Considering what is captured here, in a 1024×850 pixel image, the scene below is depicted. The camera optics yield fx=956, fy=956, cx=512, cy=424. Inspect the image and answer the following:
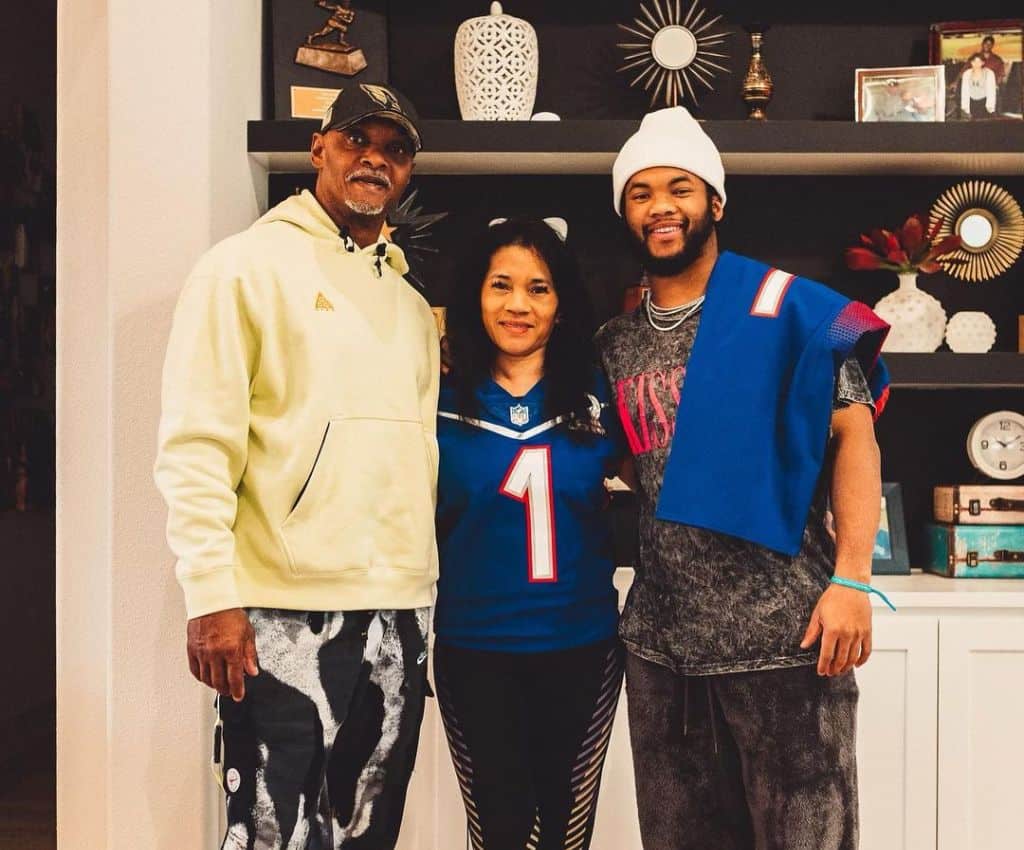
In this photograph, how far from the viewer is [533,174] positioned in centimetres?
264

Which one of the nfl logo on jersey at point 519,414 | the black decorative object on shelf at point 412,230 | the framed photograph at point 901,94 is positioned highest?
the framed photograph at point 901,94

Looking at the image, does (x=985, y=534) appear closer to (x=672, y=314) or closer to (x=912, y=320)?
(x=912, y=320)

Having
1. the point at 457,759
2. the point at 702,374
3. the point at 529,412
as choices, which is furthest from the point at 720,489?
the point at 457,759

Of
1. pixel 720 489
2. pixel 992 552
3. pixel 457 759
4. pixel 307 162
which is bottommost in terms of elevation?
pixel 457 759

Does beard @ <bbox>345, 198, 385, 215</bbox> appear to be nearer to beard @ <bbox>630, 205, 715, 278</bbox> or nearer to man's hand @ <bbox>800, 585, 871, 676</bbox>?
beard @ <bbox>630, 205, 715, 278</bbox>

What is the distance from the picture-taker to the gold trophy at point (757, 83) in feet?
8.20

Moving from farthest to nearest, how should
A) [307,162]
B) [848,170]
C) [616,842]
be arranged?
[848,170] → [307,162] → [616,842]

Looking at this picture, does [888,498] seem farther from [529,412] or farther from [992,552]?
[529,412]

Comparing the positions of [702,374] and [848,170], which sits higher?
[848,170]

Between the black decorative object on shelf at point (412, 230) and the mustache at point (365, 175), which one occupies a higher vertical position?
the black decorative object on shelf at point (412, 230)

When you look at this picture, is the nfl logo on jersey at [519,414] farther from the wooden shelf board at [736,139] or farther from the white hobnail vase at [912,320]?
the white hobnail vase at [912,320]

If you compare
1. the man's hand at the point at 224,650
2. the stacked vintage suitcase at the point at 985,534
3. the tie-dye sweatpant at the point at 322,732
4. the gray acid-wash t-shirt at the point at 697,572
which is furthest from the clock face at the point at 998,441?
the man's hand at the point at 224,650

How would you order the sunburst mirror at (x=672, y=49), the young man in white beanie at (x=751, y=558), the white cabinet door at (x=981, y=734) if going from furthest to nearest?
1. the sunburst mirror at (x=672, y=49)
2. the white cabinet door at (x=981, y=734)
3. the young man in white beanie at (x=751, y=558)

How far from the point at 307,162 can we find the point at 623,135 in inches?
31.0
